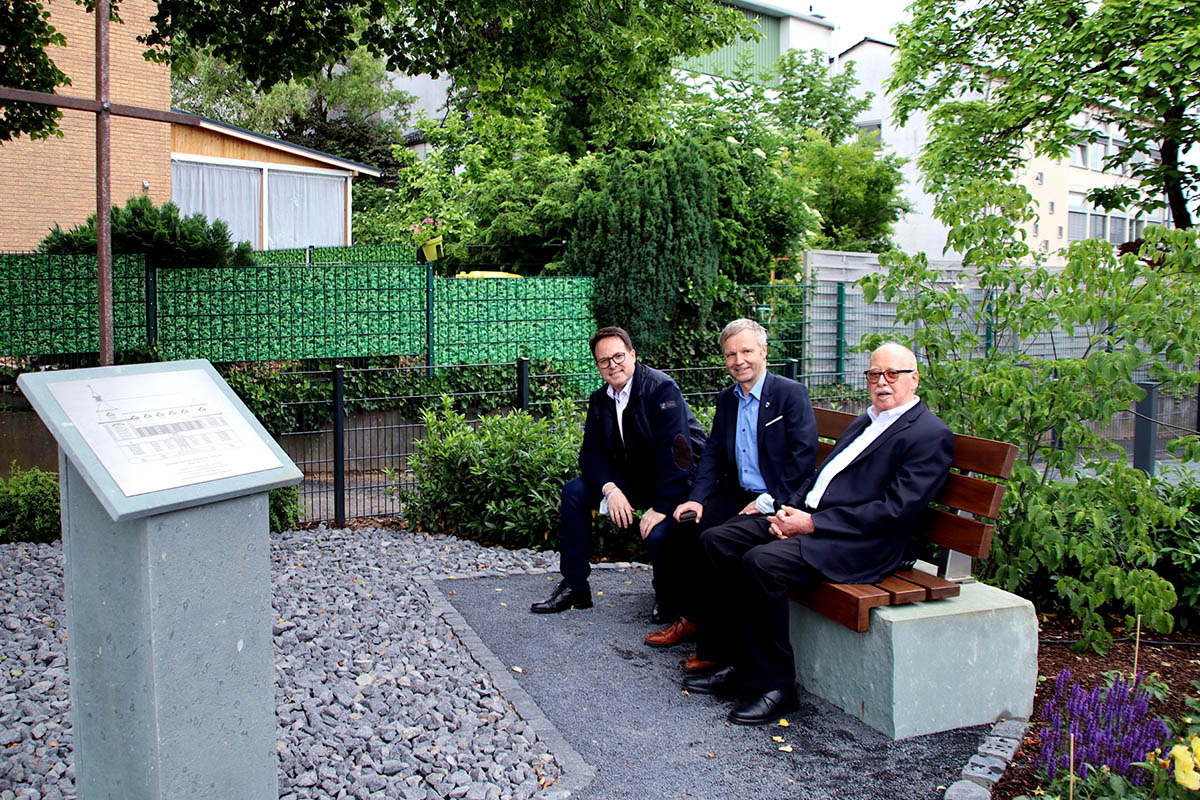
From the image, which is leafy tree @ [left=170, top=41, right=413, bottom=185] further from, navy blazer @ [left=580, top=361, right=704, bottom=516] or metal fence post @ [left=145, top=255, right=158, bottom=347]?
navy blazer @ [left=580, top=361, right=704, bottom=516]

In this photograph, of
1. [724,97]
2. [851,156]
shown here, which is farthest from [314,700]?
[851,156]

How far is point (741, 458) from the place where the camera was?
4.95 metres

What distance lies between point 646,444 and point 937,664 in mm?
1962

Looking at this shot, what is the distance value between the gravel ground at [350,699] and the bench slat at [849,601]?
4.18 ft

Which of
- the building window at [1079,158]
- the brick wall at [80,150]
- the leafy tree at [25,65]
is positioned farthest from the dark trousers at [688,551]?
the building window at [1079,158]

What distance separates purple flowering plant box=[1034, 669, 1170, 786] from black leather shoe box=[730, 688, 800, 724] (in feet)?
3.22

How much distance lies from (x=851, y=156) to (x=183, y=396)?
1186 inches

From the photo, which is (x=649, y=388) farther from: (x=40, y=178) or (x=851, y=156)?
(x=851, y=156)

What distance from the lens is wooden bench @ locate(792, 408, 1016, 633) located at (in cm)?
394

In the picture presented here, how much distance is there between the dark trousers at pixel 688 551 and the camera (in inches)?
195

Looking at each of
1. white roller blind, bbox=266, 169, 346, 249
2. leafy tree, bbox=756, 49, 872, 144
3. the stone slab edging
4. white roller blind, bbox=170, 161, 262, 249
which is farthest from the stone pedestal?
leafy tree, bbox=756, 49, 872, 144

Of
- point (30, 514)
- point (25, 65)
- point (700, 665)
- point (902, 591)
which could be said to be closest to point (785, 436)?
point (902, 591)

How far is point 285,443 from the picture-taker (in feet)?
31.3

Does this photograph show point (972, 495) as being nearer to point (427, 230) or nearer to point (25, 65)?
point (25, 65)
